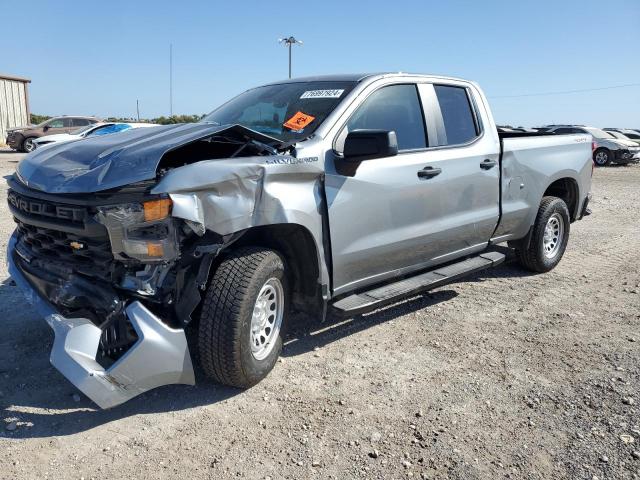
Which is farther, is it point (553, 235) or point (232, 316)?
point (553, 235)

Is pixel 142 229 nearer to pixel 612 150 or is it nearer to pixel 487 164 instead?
pixel 487 164

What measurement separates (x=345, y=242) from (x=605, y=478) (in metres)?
2.00

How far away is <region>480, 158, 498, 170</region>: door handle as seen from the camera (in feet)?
16.4

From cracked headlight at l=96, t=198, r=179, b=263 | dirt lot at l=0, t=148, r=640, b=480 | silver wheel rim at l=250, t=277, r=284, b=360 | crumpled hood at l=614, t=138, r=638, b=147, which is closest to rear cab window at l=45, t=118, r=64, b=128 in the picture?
dirt lot at l=0, t=148, r=640, b=480

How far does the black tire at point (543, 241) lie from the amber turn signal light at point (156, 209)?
14.2 ft

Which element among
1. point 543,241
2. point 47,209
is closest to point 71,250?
point 47,209

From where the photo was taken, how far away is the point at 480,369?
12.9ft

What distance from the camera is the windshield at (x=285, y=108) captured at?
157 inches

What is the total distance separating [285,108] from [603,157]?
23.2m

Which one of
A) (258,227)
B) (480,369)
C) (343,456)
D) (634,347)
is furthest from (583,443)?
(258,227)

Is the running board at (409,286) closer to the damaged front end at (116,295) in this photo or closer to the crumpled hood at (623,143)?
the damaged front end at (116,295)

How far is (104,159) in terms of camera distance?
10.5 feet

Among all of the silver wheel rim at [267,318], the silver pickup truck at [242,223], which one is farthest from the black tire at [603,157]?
the silver wheel rim at [267,318]

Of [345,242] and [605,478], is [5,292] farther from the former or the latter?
[605,478]
